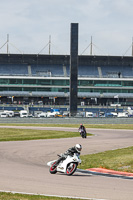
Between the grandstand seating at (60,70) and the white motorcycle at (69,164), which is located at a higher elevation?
the grandstand seating at (60,70)

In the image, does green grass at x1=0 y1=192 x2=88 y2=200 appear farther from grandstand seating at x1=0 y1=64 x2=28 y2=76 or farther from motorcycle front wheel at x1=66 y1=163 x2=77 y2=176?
grandstand seating at x1=0 y1=64 x2=28 y2=76

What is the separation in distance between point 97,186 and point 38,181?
2135 mm

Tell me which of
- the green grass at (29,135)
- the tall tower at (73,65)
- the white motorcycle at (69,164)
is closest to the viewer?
the white motorcycle at (69,164)

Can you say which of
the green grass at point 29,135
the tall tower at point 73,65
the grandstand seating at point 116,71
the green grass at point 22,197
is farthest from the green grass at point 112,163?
the grandstand seating at point 116,71

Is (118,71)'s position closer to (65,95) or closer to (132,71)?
(132,71)

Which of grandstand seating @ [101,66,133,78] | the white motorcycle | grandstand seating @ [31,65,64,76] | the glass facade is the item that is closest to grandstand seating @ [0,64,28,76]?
grandstand seating @ [31,65,64,76]

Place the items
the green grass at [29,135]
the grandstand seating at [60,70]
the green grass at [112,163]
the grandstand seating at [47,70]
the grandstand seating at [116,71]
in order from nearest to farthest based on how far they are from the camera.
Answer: the green grass at [112,163] → the green grass at [29,135] → the grandstand seating at [60,70] → the grandstand seating at [47,70] → the grandstand seating at [116,71]

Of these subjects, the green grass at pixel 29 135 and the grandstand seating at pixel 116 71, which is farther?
the grandstand seating at pixel 116 71

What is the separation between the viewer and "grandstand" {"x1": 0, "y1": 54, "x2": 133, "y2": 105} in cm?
11838

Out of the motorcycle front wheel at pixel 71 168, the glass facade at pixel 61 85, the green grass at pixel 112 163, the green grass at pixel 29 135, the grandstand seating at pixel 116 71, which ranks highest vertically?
the grandstand seating at pixel 116 71

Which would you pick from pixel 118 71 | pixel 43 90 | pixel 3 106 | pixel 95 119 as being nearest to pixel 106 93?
pixel 118 71

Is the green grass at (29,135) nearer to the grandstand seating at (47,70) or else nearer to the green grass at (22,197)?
the green grass at (22,197)

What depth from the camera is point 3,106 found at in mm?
107000

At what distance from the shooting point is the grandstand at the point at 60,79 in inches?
4660
